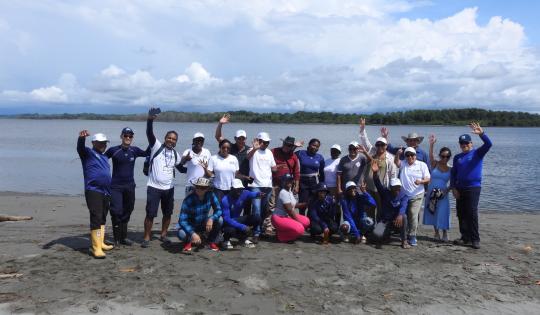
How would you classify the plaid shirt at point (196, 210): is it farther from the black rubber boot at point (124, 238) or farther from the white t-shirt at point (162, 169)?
the black rubber boot at point (124, 238)

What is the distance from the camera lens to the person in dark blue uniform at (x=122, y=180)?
7.45 m

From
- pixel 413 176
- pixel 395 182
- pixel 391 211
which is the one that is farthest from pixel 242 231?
pixel 413 176

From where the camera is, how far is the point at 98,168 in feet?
23.5

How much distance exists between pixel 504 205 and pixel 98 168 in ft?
48.6

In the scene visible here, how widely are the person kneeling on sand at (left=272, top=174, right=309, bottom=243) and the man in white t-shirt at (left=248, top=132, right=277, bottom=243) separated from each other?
0.25 metres

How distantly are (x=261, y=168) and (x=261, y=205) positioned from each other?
27.9 inches

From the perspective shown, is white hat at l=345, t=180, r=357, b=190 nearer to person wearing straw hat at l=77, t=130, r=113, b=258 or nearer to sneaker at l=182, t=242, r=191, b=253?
sneaker at l=182, t=242, r=191, b=253

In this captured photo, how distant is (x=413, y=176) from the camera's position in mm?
8305

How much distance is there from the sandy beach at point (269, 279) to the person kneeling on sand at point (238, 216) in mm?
369

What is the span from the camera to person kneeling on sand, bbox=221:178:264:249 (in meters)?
7.76

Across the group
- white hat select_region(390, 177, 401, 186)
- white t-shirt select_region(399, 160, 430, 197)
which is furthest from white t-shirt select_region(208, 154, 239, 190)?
white t-shirt select_region(399, 160, 430, 197)

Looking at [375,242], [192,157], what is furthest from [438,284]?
[192,157]

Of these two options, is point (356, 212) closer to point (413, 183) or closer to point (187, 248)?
point (413, 183)

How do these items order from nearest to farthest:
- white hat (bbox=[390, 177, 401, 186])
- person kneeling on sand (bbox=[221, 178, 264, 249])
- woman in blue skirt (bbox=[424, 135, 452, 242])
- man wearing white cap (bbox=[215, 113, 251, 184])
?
person kneeling on sand (bbox=[221, 178, 264, 249]), white hat (bbox=[390, 177, 401, 186]), man wearing white cap (bbox=[215, 113, 251, 184]), woman in blue skirt (bbox=[424, 135, 452, 242])
